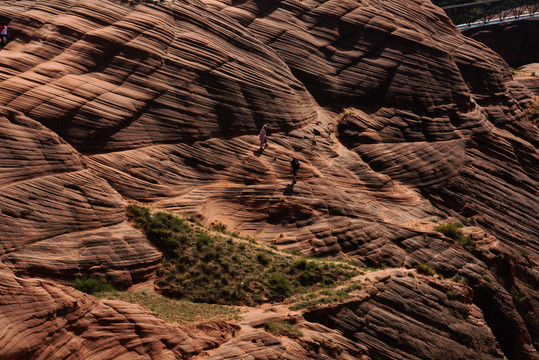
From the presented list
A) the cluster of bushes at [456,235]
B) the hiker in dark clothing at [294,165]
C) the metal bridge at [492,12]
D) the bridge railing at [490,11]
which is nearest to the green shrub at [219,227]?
the hiker in dark clothing at [294,165]

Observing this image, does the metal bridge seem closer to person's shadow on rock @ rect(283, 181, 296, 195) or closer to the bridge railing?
the bridge railing

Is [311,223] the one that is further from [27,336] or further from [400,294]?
[27,336]

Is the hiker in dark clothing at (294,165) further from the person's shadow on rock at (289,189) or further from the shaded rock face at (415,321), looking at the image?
the shaded rock face at (415,321)

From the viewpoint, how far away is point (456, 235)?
36062 millimetres

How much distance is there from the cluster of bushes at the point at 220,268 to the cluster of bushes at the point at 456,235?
897 cm

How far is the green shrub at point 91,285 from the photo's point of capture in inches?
941

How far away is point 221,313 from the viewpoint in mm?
25062

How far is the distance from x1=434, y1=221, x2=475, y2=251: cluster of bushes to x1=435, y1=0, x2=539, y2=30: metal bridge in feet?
158

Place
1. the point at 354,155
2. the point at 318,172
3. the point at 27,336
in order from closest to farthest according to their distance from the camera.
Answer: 1. the point at 27,336
2. the point at 318,172
3. the point at 354,155

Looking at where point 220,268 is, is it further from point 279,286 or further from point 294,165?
point 294,165

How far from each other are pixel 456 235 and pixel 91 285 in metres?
22.9

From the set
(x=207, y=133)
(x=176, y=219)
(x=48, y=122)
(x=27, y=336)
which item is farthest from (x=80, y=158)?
(x=27, y=336)

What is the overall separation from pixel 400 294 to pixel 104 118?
1837 cm

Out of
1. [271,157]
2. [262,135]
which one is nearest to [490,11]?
[262,135]
